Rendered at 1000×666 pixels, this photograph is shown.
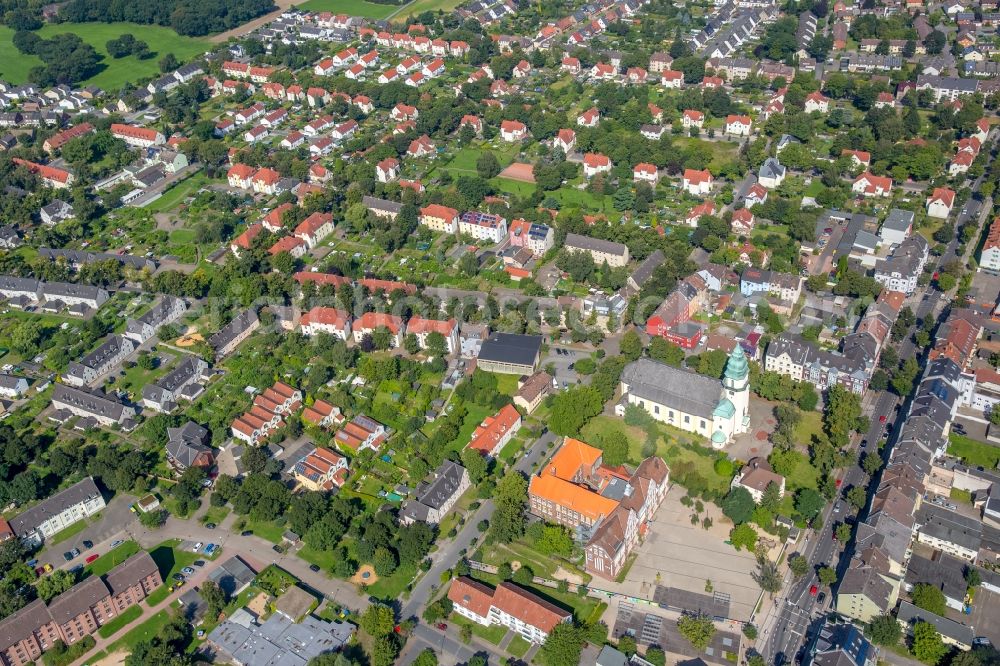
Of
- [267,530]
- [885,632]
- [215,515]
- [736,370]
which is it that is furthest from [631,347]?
[215,515]

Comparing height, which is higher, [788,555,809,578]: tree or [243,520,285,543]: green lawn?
[788,555,809,578]: tree

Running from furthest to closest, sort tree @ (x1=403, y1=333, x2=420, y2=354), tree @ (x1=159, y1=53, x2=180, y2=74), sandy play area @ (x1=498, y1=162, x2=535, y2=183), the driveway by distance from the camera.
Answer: tree @ (x1=159, y1=53, x2=180, y2=74)
sandy play area @ (x1=498, y1=162, x2=535, y2=183)
tree @ (x1=403, y1=333, x2=420, y2=354)
the driveway

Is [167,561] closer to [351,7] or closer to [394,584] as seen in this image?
[394,584]

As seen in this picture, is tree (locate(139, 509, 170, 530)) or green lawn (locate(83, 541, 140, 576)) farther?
tree (locate(139, 509, 170, 530))

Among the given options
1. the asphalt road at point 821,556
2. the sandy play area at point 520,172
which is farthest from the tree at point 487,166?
the asphalt road at point 821,556

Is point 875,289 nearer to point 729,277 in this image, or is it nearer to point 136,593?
point 729,277

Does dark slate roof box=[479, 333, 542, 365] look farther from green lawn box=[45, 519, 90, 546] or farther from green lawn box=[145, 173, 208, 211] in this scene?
green lawn box=[145, 173, 208, 211]

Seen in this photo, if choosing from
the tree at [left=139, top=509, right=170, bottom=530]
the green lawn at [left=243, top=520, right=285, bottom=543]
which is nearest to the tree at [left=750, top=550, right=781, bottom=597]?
the green lawn at [left=243, top=520, right=285, bottom=543]
